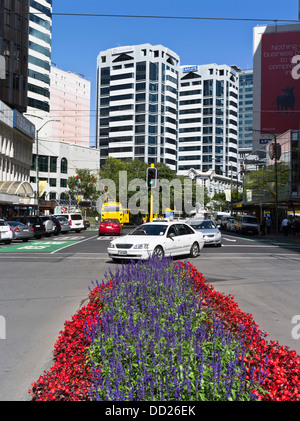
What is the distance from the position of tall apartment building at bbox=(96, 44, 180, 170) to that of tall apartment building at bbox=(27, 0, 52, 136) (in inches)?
1591

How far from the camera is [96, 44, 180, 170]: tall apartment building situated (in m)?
128

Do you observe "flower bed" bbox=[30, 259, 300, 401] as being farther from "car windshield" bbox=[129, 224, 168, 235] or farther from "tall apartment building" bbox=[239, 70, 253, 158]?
"tall apartment building" bbox=[239, 70, 253, 158]

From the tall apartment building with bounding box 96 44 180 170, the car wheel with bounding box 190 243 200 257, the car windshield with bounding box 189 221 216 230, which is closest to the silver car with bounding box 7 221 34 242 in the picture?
the car windshield with bounding box 189 221 216 230

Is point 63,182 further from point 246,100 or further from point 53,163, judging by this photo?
point 246,100

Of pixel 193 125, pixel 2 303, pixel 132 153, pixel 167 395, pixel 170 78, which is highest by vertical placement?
pixel 170 78

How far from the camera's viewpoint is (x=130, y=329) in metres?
4.57

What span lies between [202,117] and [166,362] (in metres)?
144

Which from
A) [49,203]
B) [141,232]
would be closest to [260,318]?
[141,232]

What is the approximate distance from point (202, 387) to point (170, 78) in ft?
442

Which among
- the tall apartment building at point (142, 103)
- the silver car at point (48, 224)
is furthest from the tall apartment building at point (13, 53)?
the tall apartment building at point (142, 103)

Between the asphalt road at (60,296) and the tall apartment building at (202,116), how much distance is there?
12391 cm

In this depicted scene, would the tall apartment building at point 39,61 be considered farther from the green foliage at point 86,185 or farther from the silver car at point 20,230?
the silver car at point 20,230
